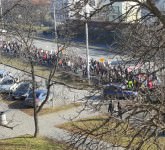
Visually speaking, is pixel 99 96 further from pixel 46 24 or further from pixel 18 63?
pixel 46 24

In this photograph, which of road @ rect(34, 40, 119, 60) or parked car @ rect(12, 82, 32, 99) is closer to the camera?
parked car @ rect(12, 82, 32, 99)

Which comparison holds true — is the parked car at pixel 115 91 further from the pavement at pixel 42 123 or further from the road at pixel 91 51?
the road at pixel 91 51

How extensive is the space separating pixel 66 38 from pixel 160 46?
12352 millimetres

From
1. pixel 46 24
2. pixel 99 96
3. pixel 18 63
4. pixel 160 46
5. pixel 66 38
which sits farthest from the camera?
pixel 46 24

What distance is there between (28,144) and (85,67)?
55.5ft

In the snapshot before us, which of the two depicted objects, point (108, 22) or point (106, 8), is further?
point (108, 22)

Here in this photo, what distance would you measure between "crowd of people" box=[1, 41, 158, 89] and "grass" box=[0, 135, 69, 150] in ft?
12.8

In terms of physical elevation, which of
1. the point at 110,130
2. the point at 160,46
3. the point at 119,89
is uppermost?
the point at 160,46

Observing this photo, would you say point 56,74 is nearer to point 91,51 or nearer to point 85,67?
point 85,67

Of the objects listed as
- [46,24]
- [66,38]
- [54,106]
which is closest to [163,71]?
[66,38]

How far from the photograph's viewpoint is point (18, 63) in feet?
148

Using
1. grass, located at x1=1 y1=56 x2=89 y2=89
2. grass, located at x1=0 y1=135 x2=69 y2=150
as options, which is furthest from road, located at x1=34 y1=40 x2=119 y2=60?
grass, located at x1=0 y1=135 x2=69 y2=150

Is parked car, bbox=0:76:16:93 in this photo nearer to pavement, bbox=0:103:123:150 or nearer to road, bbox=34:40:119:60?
pavement, bbox=0:103:123:150

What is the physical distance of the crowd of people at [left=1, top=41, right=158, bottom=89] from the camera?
12.8 m
